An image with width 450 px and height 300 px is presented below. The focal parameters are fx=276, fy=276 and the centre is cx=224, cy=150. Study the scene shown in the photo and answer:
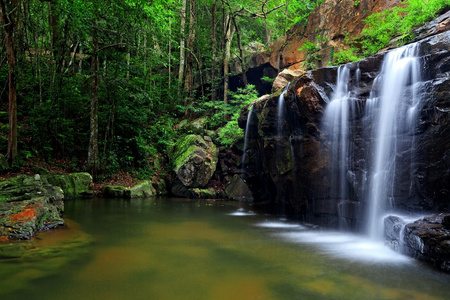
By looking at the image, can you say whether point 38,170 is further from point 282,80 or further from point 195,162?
point 282,80

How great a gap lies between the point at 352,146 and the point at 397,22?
5684mm

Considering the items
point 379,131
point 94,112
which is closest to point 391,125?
point 379,131

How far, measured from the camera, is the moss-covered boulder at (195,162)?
45.4 feet

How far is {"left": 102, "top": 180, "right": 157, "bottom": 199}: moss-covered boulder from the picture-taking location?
40.4ft

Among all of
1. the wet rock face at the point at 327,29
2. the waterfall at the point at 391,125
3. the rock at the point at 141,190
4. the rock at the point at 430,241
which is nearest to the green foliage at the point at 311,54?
the wet rock face at the point at 327,29

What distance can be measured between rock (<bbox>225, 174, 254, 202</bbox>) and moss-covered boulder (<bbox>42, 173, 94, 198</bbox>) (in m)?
6.34

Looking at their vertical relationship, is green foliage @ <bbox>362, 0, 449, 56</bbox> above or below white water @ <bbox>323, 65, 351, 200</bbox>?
above

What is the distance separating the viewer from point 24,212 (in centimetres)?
588

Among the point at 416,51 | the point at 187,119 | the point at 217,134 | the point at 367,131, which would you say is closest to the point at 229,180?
the point at 217,134

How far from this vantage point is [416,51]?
6.73 meters

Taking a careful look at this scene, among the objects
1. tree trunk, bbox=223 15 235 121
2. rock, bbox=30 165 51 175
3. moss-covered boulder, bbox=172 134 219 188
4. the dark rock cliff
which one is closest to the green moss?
moss-covered boulder, bbox=172 134 219 188

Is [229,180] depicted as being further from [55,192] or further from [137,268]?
[137,268]

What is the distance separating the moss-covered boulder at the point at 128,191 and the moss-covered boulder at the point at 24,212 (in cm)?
413

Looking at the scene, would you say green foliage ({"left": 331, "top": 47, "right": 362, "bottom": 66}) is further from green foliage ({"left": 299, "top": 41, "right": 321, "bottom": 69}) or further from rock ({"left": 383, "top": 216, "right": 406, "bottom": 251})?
rock ({"left": 383, "top": 216, "right": 406, "bottom": 251})
